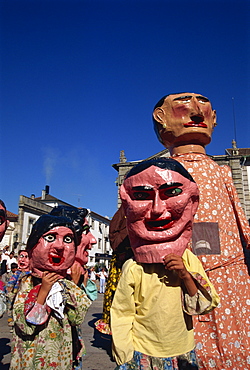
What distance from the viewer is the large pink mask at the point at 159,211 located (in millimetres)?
2104

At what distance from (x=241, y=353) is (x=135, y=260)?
161 cm

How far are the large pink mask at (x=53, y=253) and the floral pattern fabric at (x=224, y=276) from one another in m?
1.41

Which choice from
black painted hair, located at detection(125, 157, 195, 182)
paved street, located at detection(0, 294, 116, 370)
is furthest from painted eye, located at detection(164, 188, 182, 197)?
paved street, located at detection(0, 294, 116, 370)

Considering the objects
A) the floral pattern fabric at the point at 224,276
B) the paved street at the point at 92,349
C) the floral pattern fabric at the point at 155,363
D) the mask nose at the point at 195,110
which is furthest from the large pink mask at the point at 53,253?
the mask nose at the point at 195,110

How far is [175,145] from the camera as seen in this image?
3791mm

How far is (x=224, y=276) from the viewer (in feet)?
10.2

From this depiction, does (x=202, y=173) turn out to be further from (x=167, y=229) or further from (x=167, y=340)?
(x=167, y=340)

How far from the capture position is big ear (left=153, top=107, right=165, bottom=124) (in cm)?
378

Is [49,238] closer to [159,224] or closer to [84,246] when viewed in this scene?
[159,224]

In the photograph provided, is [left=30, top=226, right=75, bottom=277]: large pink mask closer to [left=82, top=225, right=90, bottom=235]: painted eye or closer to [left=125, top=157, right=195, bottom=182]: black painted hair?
[left=125, top=157, right=195, bottom=182]: black painted hair

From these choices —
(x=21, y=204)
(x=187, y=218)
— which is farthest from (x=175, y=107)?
(x=21, y=204)

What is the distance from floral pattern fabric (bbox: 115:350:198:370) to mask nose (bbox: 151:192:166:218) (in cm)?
87

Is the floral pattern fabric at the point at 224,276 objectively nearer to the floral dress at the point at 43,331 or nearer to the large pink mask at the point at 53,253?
the floral dress at the point at 43,331

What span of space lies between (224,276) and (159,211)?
149cm
